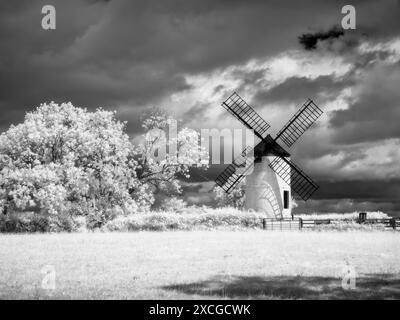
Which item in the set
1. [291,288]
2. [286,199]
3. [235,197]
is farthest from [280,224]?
[291,288]

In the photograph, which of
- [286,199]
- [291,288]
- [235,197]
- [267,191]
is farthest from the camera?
[235,197]

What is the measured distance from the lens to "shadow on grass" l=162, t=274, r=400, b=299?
1115 cm

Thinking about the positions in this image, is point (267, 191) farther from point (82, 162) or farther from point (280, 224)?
point (82, 162)

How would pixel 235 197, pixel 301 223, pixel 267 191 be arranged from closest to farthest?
pixel 301 223 → pixel 267 191 → pixel 235 197

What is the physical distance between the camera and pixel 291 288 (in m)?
12.0

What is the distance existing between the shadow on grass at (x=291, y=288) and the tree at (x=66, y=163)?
24010 mm

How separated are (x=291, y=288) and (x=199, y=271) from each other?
3471mm

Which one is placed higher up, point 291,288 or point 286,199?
point 286,199

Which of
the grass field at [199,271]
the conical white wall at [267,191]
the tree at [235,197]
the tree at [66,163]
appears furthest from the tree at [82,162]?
the tree at [235,197]

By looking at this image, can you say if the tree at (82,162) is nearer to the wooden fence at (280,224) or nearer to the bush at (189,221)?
the bush at (189,221)

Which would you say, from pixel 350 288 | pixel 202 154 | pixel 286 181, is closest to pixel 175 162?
pixel 202 154
